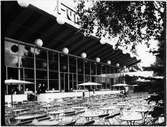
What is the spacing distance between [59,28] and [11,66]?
370 centimetres

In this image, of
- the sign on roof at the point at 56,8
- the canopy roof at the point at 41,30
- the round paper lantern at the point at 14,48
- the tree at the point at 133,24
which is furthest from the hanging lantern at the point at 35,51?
the tree at the point at 133,24

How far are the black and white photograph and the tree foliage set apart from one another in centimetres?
2

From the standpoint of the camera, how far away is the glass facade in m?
15.7

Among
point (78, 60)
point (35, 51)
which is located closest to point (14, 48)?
point (35, 51)

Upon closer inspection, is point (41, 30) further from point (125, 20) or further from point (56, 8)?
point (125, 20)

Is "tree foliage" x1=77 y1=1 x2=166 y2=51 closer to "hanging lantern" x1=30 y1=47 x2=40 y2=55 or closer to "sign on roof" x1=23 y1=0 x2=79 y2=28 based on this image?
"sign on roof" x1=23 y1=0 x2=79 y2=28

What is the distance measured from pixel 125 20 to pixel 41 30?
10.7 m

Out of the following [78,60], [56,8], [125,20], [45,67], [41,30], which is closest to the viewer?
[125,20]

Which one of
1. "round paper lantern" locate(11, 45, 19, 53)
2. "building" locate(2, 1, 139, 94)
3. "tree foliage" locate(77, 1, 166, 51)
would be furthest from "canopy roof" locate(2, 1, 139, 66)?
"tree foliage" locate(77, 1, 166, 51)

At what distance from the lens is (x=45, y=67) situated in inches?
742

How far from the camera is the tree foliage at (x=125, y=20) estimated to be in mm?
5898

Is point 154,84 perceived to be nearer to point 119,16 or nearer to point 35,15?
point 119,16

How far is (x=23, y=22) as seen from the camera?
588 inches

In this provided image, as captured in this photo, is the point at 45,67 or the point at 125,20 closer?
the point at 125,20
